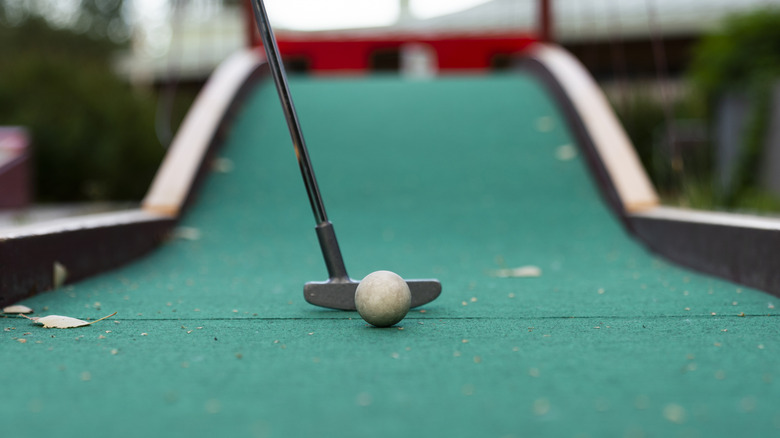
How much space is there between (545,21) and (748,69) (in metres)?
1.94

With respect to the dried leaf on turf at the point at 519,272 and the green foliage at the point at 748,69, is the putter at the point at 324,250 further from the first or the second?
the green foliage at the point at 748,69

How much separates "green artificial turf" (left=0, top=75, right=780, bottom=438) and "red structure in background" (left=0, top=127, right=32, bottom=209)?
1.25 metres

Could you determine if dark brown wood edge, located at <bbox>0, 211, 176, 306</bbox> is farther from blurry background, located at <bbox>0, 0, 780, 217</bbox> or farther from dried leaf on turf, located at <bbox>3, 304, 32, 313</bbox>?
blurry background, located at <bbox>0, 0, 780, 217</bbox>

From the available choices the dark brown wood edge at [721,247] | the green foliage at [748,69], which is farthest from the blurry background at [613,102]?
the dark brown wood edge at [721,247]

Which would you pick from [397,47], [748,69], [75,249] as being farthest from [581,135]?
[75,249]

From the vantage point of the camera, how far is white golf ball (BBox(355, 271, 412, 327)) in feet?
6.64

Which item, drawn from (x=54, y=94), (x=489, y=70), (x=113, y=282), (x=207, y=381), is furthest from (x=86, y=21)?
(x=207, y=381)

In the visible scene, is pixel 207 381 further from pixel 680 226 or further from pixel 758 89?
pixel 758 89

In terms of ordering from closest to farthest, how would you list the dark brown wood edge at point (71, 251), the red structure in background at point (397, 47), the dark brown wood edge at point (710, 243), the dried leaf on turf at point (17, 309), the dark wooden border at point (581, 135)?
the dried leaf on turf at point (17, 309) < the dark brown wood edge at point (71, 251) < the dark brown wood edge at point (710, 243) < the dark wooden border at point (581, 135) < the red structure in background at point (397, 47)

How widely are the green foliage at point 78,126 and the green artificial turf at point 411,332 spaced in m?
3.34

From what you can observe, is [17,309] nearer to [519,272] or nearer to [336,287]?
[336,287]

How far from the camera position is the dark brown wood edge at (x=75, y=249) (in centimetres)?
246

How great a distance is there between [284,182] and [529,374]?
344 centimetres

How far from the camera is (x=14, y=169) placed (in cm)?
477
